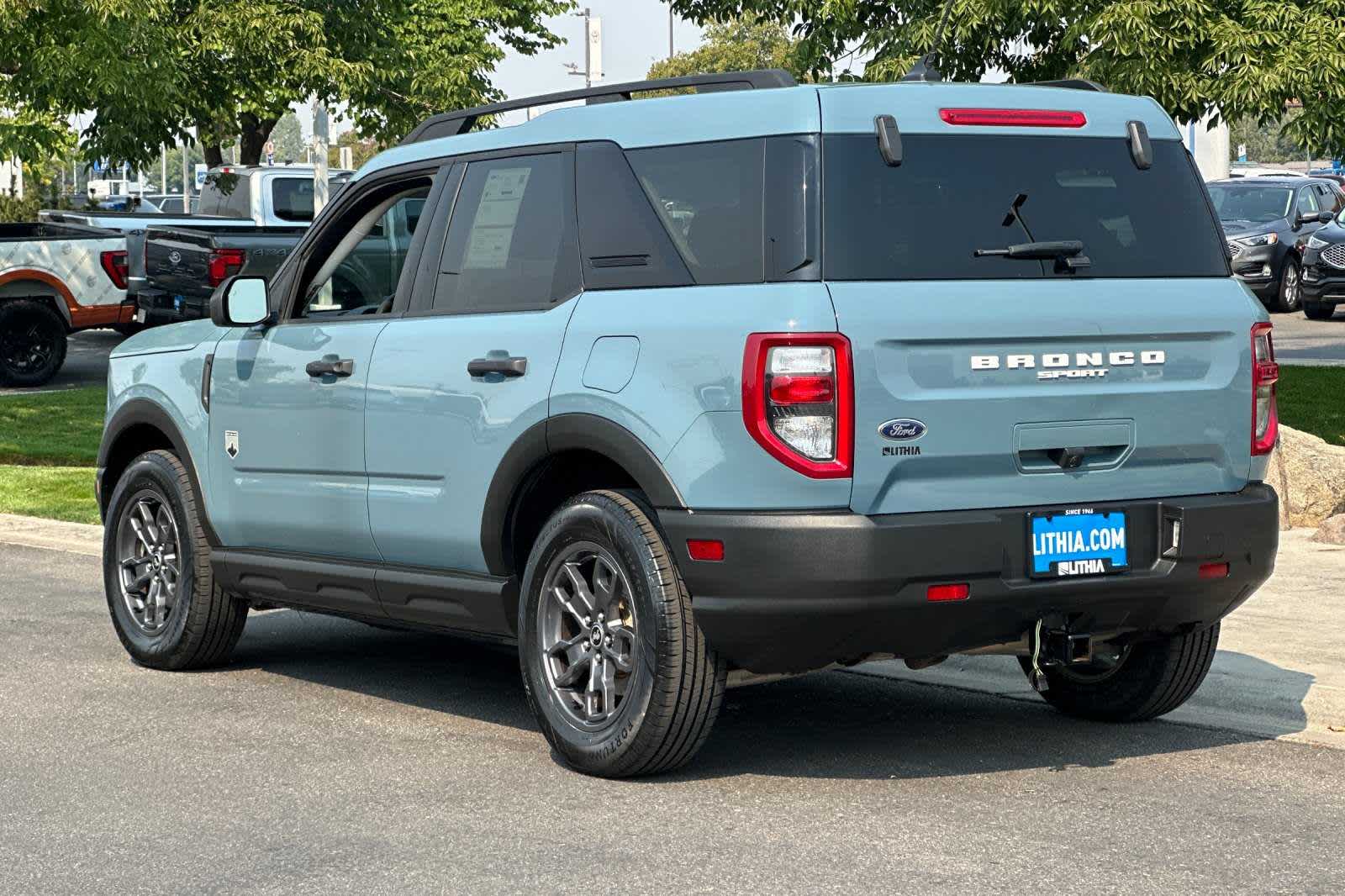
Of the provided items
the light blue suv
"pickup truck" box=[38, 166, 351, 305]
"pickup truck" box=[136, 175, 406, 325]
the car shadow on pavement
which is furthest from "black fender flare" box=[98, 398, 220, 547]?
"pickup truck" box=[38, 166, 351, 305]

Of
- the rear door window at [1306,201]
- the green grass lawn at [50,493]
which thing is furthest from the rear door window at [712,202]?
the rear door window at [1306,201]

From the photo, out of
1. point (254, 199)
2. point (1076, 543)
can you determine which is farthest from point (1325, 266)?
point (1076, 543)

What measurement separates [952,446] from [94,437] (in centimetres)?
1357

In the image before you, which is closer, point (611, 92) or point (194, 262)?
point (611, 92)

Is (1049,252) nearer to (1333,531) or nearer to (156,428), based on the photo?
(156,428)

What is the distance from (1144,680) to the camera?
23.2ft

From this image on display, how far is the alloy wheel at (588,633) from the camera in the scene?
6270 mm

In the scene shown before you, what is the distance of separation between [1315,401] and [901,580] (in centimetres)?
1274

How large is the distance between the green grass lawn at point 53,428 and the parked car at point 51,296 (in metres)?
0.73

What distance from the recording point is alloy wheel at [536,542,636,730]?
6270 millimetres

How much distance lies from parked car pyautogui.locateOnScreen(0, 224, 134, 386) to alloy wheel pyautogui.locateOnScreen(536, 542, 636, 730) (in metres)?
17.1

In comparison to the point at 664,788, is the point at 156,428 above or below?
above

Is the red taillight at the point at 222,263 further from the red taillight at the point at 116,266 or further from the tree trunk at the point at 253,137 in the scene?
the tree trunk at the point at 253,137

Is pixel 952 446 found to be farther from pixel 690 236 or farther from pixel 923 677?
pixel 923 677
